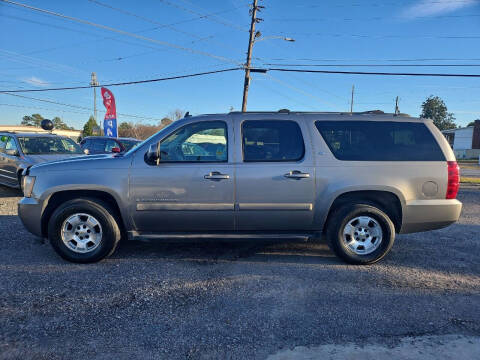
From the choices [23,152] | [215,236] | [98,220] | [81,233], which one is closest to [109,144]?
[23,152]

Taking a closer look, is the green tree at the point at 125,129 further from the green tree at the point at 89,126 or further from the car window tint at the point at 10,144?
the car window tint at the point at 10,144

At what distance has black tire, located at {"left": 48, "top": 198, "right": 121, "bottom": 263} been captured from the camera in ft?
12.0

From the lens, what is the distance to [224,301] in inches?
115

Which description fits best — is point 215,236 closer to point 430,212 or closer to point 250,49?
point 430,212

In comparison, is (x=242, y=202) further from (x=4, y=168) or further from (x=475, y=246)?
(x=4, y=168)

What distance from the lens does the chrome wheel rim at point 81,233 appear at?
146 inches

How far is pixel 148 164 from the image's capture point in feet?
12.0

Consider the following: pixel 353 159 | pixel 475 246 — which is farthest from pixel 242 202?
pixel 475 246

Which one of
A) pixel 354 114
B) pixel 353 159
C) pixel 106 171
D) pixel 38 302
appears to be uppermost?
pixel 354 114

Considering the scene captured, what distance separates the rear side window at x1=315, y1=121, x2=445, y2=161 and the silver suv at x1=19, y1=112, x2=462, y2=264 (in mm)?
13

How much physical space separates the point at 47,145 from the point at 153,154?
644 cm

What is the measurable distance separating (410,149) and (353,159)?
0.75 metres

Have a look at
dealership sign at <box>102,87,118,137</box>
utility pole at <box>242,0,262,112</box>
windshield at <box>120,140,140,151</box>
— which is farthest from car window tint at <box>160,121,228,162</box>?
dealership sign at <box>102,87,118,137</box>

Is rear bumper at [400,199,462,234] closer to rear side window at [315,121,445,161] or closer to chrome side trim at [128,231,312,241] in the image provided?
rear side window at [315,121,445,161]
